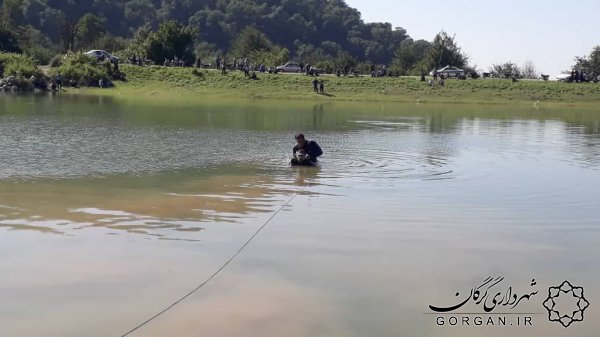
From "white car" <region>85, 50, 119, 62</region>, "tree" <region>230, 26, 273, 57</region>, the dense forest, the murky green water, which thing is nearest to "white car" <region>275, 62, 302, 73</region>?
the dense forest

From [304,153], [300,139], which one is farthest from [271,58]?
[300,139]

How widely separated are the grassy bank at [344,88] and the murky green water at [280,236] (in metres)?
45.0

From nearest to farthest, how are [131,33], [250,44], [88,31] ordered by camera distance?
1. [250,44]
2. [88,31]
3. [131,33]

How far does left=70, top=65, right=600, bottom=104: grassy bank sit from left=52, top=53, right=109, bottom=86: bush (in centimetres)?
296

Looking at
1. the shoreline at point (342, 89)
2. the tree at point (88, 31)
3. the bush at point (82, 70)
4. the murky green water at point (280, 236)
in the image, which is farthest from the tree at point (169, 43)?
the murky green water at point (280, 236)

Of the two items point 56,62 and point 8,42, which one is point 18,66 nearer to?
point 56,62

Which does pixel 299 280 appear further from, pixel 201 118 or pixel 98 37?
pixel 98 37

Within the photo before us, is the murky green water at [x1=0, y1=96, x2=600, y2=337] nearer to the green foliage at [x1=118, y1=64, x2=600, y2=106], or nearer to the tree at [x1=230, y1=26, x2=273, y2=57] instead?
the green foliage at [x1=118, y1=64, x2=600, y2=106]

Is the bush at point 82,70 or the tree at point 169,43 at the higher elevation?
the tree at point 169,43

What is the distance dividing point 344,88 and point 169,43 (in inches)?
1239

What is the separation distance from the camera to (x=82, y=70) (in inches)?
3103

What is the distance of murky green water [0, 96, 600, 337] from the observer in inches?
345

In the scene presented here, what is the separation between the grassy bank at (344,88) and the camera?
2832 inches

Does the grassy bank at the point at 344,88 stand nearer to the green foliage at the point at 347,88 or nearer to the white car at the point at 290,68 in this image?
the green foliage at the point at 347,88
